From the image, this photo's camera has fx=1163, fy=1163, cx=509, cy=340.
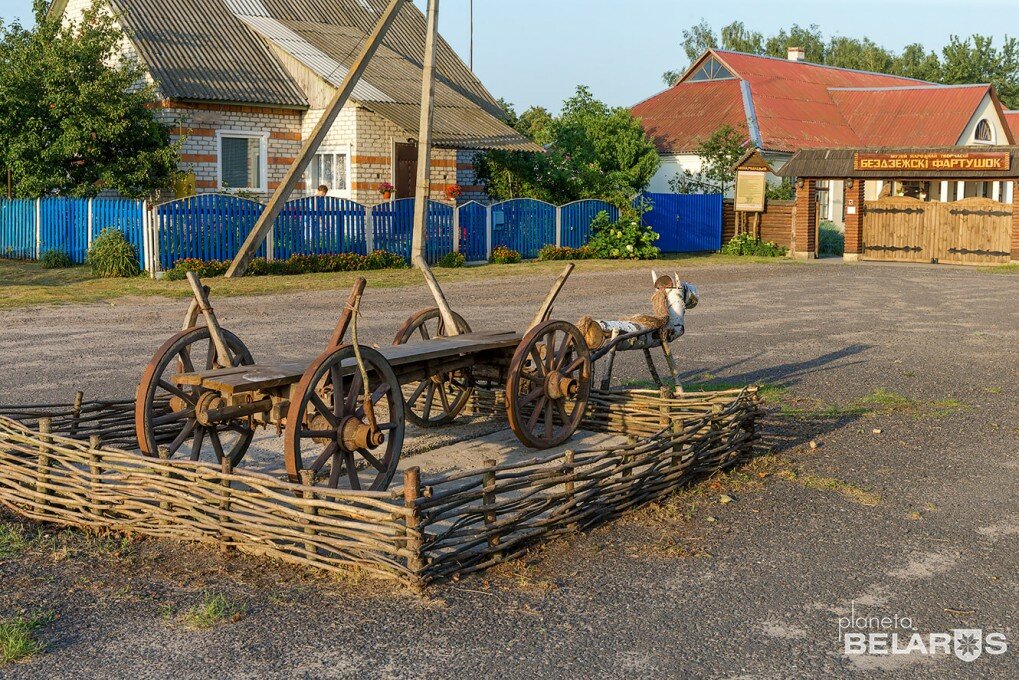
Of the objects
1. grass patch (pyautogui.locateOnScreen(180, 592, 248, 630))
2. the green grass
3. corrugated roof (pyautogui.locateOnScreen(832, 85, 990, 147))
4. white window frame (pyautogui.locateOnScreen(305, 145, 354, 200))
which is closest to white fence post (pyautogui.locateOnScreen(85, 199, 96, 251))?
the green grass

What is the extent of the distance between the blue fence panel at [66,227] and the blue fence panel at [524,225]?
9.10 m

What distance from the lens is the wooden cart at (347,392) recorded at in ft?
20.3

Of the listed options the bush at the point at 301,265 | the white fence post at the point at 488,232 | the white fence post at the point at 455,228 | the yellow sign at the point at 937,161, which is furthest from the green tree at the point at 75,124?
the yellow sign at the point at 937,161

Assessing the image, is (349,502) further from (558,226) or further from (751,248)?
(751,248)

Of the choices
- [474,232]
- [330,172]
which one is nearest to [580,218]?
[474,232]

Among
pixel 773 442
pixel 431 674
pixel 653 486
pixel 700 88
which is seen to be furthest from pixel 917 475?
pixel 700 88

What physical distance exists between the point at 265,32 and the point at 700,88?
18.7 meters

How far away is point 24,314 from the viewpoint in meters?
16.3

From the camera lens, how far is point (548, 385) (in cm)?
769

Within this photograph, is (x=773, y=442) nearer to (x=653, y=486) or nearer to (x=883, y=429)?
(x=883, y=429)

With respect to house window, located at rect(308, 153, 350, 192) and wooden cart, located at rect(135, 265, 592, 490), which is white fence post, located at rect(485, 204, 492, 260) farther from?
wooden cart, located at rect(135, 265, 592, 490)

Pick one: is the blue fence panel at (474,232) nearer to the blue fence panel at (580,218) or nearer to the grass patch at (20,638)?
the blue fence panel at (580,218)

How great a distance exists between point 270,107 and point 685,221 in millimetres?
11493
